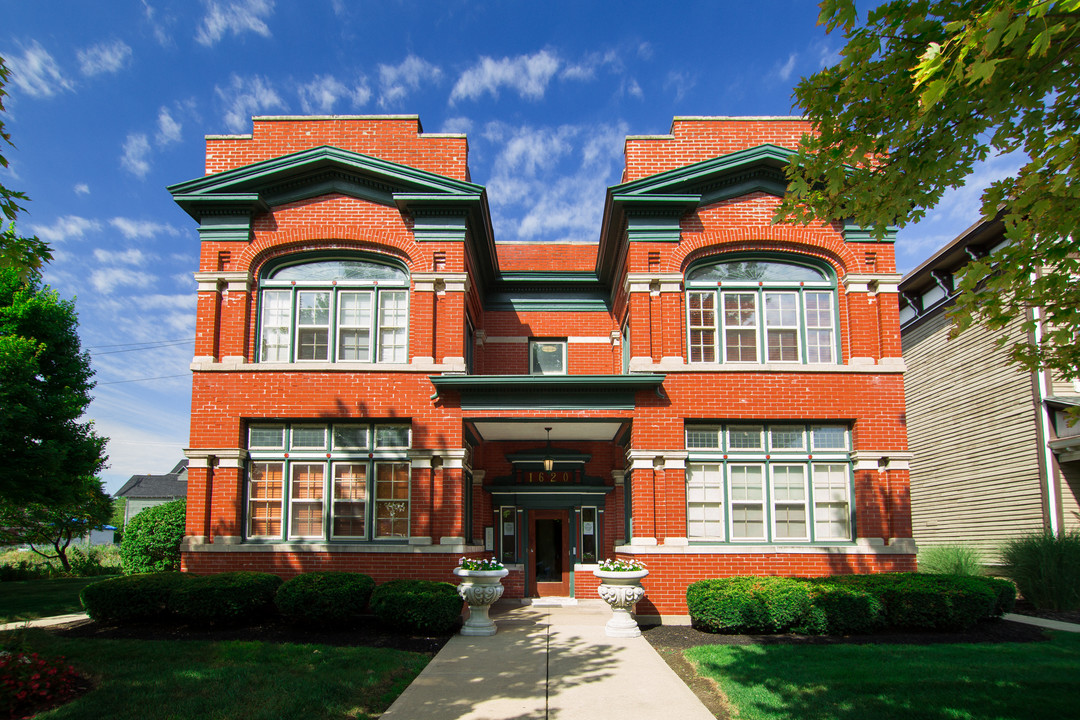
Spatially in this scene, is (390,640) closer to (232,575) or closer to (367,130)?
(232,575)

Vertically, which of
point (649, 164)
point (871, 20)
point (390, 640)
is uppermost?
point (649, 164)

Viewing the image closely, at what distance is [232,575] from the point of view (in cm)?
1359

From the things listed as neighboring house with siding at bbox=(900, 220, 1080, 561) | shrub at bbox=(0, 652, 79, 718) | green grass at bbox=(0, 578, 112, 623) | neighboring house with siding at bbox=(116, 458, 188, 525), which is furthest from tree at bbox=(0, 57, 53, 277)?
neighboring house with siding at bbox=(116, 458, 188, 525)

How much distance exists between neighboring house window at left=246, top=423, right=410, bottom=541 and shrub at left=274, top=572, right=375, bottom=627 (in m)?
1.96

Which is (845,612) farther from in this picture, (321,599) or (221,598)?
(221,598)

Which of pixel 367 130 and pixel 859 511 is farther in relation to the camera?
pixel 367 130

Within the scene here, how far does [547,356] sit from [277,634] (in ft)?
34.2

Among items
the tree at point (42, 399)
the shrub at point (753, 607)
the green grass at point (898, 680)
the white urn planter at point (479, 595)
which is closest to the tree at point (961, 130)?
the green grass at point (898, 680)

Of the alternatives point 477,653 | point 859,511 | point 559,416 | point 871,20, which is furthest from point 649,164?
point 477,653

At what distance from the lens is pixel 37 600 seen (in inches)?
693

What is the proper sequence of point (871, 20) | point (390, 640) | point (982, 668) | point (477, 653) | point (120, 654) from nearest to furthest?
point (871, 20), point (982, 668), point (120, 654), point (477, 653), point (390, 640)

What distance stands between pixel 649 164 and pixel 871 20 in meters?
10.1

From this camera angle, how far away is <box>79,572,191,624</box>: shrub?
510 inches

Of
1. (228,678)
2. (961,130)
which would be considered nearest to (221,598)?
(228,678)
